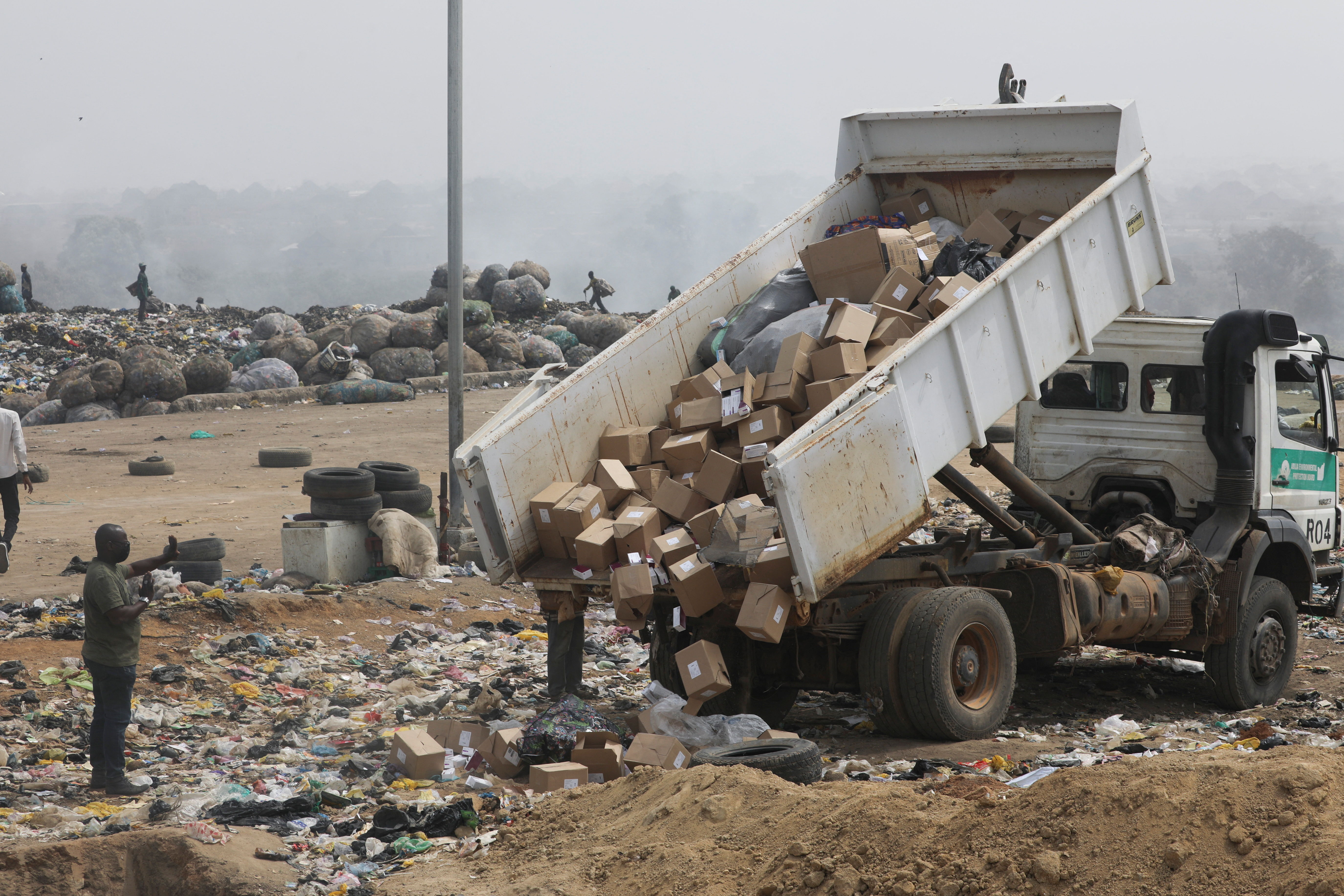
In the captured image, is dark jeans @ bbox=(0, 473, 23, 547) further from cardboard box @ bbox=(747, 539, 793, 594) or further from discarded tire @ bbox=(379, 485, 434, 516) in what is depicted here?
cardboard box @ bbox=(747, 539, 793, 594)

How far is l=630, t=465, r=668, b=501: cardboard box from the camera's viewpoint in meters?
6.21

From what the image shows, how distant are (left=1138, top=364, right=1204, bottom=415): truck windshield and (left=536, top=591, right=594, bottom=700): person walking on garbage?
3620 mm

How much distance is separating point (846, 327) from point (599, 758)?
2448 millimetres

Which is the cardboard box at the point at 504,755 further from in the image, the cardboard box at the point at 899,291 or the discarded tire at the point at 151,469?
the discarded tire at the point at 151,469

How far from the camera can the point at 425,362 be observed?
2434 cm

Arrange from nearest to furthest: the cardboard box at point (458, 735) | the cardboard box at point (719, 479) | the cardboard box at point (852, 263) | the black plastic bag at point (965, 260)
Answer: the cardboard box at point (458, 735) → the cardboard box at point (719, 479) → the black plastic bag at point (965, 260) → the cardboard box at point (852, 263)

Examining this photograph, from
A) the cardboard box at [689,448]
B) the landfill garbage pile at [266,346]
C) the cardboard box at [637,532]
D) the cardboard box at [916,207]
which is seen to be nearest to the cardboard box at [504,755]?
the cardboard box at [637,532]

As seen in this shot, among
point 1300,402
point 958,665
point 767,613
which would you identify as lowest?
point 958,665

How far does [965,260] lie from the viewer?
682cm

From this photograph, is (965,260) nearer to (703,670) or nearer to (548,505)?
(548,505)

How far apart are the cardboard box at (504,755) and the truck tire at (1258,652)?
13.3ft

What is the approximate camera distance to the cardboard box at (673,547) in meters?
5.61

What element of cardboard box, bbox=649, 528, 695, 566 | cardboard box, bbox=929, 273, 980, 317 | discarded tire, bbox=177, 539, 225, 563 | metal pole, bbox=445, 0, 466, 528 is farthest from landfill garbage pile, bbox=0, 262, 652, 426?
cardboard box, bbox=929, 273, 980, 317

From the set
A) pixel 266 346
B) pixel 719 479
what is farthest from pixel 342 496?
pixel 266 346
